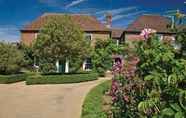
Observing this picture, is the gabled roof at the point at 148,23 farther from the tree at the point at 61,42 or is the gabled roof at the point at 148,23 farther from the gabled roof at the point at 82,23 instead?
the tree at the point at 61,42

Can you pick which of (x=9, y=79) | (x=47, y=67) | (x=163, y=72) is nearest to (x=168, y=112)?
(x=163, y=72)

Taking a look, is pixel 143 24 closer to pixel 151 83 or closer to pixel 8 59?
pixel 8 59

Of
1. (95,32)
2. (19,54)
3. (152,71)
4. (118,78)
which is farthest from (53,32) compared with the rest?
(152,71)

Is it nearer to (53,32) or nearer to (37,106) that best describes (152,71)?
(37,106)

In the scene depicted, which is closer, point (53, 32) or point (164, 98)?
point (164, 98)

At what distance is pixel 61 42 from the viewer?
35.8m

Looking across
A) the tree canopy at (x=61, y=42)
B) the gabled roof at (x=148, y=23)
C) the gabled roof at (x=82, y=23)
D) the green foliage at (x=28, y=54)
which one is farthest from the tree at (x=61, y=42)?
the gabled roof at (x=148, y=23)

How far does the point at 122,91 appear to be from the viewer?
7.39 meters

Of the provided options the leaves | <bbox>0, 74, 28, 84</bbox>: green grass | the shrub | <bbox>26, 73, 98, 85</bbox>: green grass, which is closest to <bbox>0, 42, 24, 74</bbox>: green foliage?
<bbox>0, 74, 28, 84</bbox>: green grass

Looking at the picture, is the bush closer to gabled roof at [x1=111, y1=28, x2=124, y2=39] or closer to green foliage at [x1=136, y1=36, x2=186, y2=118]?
gabled roof at [x1=111, y1=28, x2=124, y2=39]

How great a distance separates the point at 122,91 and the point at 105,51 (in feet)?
123

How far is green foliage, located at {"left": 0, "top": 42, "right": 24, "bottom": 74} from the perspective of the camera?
1467 inches

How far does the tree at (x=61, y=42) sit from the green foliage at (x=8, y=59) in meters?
2.41

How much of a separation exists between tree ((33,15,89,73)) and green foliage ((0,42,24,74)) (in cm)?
241
